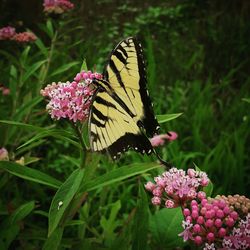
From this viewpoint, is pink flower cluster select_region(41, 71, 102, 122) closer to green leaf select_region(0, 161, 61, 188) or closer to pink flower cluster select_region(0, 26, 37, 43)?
green leaf select_region(0, 161, 61, 188)

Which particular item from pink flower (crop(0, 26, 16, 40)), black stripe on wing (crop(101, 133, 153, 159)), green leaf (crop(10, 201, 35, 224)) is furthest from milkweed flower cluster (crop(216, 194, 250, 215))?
pink flower (crop(0, 26, 16, 40))

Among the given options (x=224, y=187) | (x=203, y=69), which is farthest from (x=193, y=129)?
(x=203, y=69)

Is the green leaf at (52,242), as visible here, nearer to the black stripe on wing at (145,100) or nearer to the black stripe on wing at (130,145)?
the black stripe on wing at (130,145)

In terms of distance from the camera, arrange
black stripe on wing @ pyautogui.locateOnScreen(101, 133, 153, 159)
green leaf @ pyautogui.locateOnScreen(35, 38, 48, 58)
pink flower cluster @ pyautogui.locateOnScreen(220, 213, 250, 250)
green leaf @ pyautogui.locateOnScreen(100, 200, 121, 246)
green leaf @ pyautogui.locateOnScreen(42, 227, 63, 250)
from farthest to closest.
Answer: green leaf @ pyautogui.locateOnScreen(35, 38, 48, 58) < green leaf @ pyautogui.locateOnScreen(100, 200, 121, 246) < black stripe on wing @ pyautogui.locateOnScreen(101, 133, 153, 159) < green leaf @ pyautogui.locateOnScreen(42, 227, 63, 250) < pink flower cluster @ pyautogui.locateOnScreen(220, 213, 250, 250)

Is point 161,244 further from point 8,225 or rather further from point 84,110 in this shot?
point 8,225

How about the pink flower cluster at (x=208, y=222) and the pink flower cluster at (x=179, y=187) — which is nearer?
the pink flower cluster at (x=208, y=222)

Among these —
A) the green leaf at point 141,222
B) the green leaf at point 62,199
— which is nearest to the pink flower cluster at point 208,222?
the green leaf at point 141,222

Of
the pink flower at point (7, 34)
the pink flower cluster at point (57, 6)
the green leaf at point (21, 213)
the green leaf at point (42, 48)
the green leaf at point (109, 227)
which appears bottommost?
the green leaf at point (109, 227)
